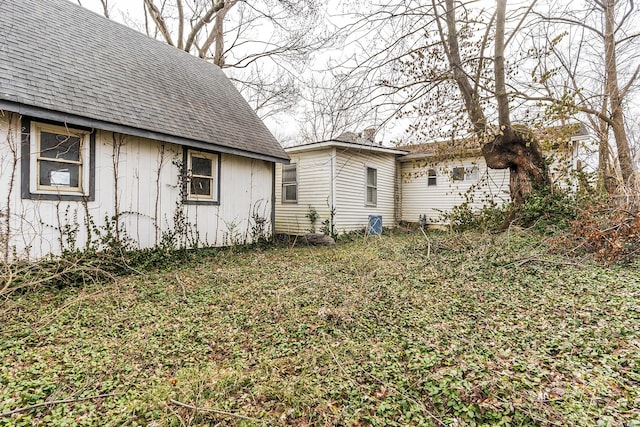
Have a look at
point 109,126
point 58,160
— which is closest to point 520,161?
point 109,126

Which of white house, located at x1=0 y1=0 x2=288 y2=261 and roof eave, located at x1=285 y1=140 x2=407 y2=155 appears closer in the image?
white house, located at x1=0 y1=0 x2=288 y2=261

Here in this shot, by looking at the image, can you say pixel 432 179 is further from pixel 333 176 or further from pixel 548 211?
pixel 548 211

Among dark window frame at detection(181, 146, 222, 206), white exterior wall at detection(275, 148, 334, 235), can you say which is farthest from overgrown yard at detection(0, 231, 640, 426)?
white exterior wall at detection(275, 148, 334, 235)

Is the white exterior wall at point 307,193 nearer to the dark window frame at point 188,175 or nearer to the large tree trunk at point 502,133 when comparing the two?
the dark window frame at point 188,175

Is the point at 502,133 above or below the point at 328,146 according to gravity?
below

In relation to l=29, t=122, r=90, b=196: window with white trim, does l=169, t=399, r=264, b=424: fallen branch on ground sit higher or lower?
lower

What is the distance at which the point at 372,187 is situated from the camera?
12.2m

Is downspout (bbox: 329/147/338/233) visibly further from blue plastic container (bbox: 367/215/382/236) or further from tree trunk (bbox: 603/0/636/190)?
tree trunk (bbox: 603/0/636/190)

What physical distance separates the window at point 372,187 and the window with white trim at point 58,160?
8.81 meters

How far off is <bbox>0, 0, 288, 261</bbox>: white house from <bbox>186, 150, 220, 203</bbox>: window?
0.09 feet

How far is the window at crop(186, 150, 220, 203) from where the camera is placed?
7363 mm

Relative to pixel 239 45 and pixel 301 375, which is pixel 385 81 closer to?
pixel 301 375

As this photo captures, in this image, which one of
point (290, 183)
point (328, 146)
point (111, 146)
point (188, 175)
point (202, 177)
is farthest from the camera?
point (290, 183)

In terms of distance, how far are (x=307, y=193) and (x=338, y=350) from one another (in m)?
8.46
